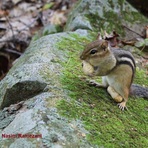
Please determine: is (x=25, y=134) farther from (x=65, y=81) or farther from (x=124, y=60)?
(x=124, y=60)

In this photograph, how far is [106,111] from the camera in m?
3.30

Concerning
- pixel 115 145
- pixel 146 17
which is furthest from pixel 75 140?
pixel 146 17

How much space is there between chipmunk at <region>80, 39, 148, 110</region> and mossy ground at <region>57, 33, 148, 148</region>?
0.10m

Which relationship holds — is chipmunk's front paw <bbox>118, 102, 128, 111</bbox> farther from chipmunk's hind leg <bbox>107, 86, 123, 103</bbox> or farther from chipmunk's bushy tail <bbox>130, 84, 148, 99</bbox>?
chipmunk's bushy tail <bbox>130, 84, 148, 99</bbox>

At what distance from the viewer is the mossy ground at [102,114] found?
9.62ft

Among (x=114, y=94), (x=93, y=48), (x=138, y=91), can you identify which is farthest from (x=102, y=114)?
(x=138, y=91)

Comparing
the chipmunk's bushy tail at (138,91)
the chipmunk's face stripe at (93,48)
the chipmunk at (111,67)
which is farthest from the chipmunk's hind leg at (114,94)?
the chipmunk's face stripe at (93,48)

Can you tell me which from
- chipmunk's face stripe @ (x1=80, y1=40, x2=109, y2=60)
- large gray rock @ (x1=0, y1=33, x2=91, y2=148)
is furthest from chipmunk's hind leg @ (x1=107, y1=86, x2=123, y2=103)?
large gray rock @ (x1=0, y1=33, x2=91, y2=148)

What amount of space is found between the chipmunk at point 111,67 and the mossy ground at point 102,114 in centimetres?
10

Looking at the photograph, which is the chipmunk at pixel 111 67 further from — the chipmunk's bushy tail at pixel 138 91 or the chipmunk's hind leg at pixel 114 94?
the chipmunk's bushy tail at pixel 138 91

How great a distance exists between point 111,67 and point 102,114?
56 centimetres

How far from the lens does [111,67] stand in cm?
355

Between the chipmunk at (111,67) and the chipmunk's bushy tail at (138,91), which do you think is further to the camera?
the chipmunk's bushy tail at (138,91)

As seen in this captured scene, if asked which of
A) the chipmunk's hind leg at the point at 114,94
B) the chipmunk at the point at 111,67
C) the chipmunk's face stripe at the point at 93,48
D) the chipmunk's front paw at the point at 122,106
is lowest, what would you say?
the chipmunk's front paw at the point at 122,106
